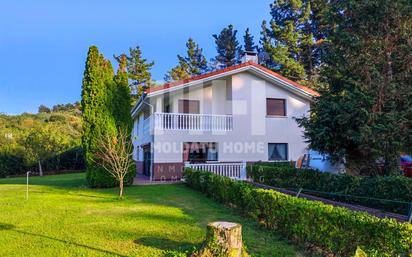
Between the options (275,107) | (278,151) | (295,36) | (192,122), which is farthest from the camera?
(295,36)

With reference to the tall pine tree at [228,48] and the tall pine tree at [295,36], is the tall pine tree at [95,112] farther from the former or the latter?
the tall pine tree at [228,48]

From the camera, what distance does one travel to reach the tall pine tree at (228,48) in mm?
44500

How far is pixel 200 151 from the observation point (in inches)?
774

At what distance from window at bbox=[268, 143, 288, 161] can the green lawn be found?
9928 mm

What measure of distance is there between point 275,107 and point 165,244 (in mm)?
16247

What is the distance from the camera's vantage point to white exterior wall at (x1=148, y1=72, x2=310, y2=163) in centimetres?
1958

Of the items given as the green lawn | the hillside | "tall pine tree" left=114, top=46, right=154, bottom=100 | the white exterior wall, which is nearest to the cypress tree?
the white exterior wall

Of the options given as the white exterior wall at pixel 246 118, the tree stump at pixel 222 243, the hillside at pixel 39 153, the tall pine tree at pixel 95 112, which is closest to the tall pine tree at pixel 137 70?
the hillside at pixel 39 153

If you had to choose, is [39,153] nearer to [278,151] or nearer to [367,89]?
[278,151]

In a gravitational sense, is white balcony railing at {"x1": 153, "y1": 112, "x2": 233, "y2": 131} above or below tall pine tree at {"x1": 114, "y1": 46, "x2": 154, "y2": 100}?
below

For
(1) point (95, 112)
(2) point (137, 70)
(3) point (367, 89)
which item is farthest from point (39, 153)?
(3) point (367, 89)

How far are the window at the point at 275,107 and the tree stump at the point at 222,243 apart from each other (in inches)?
633

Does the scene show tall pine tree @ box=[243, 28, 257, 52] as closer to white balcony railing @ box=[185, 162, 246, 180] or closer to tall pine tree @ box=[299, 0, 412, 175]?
white balcony railing @ box=[185, 162, 246, 180]

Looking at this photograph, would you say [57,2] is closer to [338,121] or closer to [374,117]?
[338,121]
